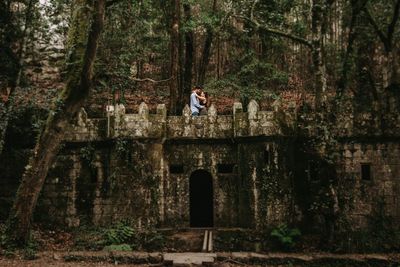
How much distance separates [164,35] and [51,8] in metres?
6.26

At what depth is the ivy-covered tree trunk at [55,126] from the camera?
40.6ft

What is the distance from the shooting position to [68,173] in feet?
52.8

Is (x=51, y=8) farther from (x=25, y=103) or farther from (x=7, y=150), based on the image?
(x=7, y=150)

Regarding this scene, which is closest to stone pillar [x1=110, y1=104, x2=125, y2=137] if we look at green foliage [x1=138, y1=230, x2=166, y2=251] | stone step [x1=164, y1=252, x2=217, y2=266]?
green foliage [x1=138, y1=230, x2=166, y2=251]

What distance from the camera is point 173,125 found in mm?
15977

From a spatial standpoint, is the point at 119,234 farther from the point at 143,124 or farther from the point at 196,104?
the point at 196,104

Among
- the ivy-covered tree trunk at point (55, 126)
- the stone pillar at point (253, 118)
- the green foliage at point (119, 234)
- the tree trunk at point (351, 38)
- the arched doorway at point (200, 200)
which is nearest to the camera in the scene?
the ivy-covered tree trunk at point (55, 126)

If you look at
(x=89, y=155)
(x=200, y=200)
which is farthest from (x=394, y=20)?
(x=89, y=155)

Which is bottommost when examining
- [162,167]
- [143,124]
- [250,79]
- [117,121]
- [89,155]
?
[162,167]

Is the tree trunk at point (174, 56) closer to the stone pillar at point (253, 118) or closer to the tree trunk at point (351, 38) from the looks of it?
the stone pillar at point (253, 118)

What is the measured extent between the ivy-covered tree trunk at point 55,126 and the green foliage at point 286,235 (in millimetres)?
7204

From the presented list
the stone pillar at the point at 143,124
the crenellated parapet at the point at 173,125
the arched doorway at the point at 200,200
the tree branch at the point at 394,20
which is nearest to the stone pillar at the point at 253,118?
the crenellated parapet at the point at 173,125

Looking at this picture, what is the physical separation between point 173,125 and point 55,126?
4.57m

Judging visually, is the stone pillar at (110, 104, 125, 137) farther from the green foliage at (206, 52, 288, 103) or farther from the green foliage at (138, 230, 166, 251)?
the green foliage at (206, 52, 288, 103)
